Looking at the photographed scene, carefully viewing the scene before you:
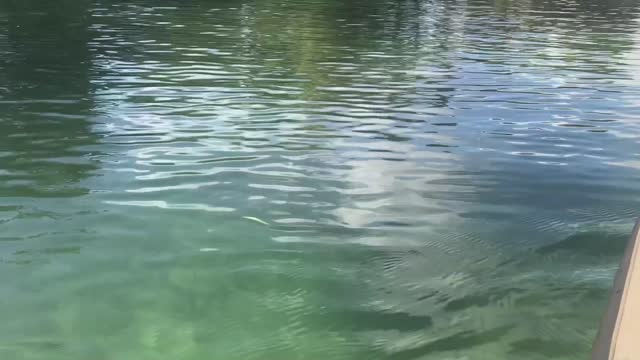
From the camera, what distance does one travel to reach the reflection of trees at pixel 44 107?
27.8 ft

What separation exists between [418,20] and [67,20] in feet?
42.2

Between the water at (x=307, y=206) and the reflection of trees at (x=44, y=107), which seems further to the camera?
the reflection of trees at (x=44, y=107)

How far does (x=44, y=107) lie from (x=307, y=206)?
6081 millimetres

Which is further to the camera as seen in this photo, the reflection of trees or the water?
the reflection of trees

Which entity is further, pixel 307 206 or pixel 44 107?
pixel 44 107

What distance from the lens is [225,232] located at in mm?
7086

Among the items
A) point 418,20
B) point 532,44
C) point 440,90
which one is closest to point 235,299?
point 440,90

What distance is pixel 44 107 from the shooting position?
11.7 metres

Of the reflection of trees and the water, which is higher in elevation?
the reflection of trees

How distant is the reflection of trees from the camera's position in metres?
8.48

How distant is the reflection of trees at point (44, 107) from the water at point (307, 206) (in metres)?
0.05

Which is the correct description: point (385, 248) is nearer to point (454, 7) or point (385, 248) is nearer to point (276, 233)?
point (276, 233)

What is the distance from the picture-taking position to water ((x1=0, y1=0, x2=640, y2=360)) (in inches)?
216

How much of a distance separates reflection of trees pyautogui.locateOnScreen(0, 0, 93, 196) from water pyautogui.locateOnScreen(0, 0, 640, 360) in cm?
5
